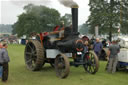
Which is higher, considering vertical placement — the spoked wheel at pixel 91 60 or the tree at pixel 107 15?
the tree at pixel 107 15

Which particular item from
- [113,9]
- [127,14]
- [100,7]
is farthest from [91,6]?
[127,14]

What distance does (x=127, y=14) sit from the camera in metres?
33.1

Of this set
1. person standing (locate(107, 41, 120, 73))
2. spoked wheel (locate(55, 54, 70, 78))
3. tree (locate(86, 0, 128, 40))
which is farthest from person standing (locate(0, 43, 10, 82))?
tree (locate(86, 0, 128, 40))

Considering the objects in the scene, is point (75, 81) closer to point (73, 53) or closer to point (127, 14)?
point (73, 53)

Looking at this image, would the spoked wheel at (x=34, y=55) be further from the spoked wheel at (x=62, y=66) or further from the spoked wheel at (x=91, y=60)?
the spoked wheel at (x=91, y=60)

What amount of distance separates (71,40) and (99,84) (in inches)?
67.4

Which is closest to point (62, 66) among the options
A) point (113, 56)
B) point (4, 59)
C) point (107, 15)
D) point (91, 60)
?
point (91, 60)

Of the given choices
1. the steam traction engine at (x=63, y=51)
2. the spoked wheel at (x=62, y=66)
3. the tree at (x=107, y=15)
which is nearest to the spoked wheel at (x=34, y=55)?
the steam traction engine at (x=63, y=51)

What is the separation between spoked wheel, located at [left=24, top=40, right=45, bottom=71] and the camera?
7309 millimetres

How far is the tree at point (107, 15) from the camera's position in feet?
106

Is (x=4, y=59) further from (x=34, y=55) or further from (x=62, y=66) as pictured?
(x=34, y=55)

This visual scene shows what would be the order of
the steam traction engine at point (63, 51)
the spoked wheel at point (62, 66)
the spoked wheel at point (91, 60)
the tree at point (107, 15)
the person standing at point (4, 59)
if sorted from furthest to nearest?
the tree at point (107, 15) < the spoked wheel at point (91, 60) < the steam traction engine at point (63, 51) < the spoked wheel at point (62, 66) < the person standing at point (4, 59)

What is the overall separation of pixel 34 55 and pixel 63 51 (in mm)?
1411

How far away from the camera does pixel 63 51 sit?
6910 mm
